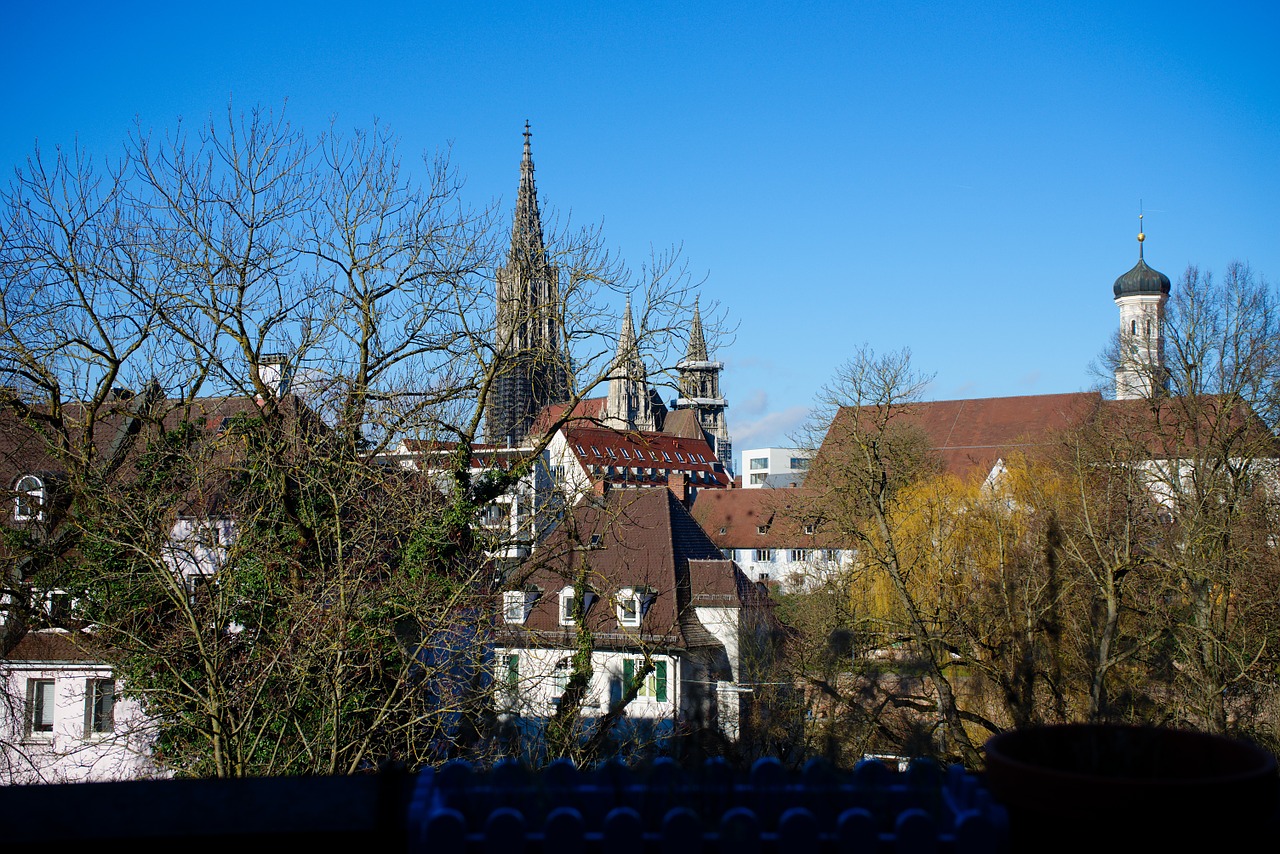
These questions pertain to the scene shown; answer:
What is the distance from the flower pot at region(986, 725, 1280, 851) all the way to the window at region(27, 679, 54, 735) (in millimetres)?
18312

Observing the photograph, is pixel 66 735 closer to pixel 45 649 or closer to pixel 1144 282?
pixel 45 649

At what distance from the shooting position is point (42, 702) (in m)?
18.5

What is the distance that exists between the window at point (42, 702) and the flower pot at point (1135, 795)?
1831 centimetres

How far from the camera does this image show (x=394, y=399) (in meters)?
13.3

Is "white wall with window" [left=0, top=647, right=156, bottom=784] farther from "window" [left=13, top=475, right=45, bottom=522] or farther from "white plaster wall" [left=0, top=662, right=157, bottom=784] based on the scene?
"window" [left=13, top=475, right=45, bottom=522]

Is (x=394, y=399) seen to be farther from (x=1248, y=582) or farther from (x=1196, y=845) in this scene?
(x=1248, y=582)

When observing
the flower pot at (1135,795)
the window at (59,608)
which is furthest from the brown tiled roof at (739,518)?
the flower pot at (1135,795)

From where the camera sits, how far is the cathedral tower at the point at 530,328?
13.9m

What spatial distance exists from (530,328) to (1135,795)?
13279mm

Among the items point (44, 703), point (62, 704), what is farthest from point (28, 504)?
point (44, 703)

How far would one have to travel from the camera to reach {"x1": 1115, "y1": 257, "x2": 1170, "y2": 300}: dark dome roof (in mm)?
78525

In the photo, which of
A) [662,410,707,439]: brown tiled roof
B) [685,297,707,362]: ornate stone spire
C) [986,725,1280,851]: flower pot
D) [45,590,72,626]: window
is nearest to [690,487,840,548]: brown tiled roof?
[685,297,707,362]: ornate stone spire

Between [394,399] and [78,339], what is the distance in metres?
3.98

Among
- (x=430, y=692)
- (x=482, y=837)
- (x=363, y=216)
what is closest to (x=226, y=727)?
(x=430, y=692)
